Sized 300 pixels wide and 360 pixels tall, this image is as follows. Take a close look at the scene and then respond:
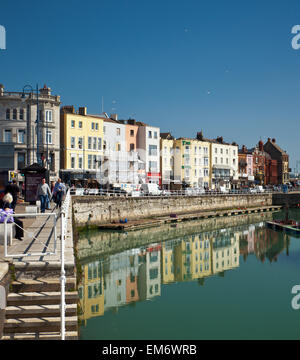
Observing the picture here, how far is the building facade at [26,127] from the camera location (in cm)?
4734

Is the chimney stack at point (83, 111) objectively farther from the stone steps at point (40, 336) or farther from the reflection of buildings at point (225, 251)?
the stone steps at point (40, 336)

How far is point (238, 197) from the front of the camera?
66625 mm

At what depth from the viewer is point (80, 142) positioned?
54469mm

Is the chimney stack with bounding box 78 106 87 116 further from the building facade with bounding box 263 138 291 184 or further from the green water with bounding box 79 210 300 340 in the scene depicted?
the building facade with bounding box 263 138 291 184

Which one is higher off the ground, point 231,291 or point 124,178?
point 124,178

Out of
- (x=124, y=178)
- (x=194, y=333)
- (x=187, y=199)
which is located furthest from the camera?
(x=124, y=178)

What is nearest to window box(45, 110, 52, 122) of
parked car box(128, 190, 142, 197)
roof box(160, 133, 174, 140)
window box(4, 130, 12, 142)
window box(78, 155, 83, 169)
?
window box(4, 130, 12, 142)

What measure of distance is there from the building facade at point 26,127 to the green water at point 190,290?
17.7 m

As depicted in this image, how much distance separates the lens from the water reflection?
A: 57.6ft

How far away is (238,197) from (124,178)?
20.0 metres

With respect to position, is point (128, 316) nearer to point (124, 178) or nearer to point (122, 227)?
point (122, 227)

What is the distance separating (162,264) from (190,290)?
22.4ft

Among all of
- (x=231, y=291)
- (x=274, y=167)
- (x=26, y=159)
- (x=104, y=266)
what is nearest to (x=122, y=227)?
(x=104, y=266)

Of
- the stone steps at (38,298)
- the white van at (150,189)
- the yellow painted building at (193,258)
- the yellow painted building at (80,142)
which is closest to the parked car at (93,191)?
the yellow painted building at (80,142)
